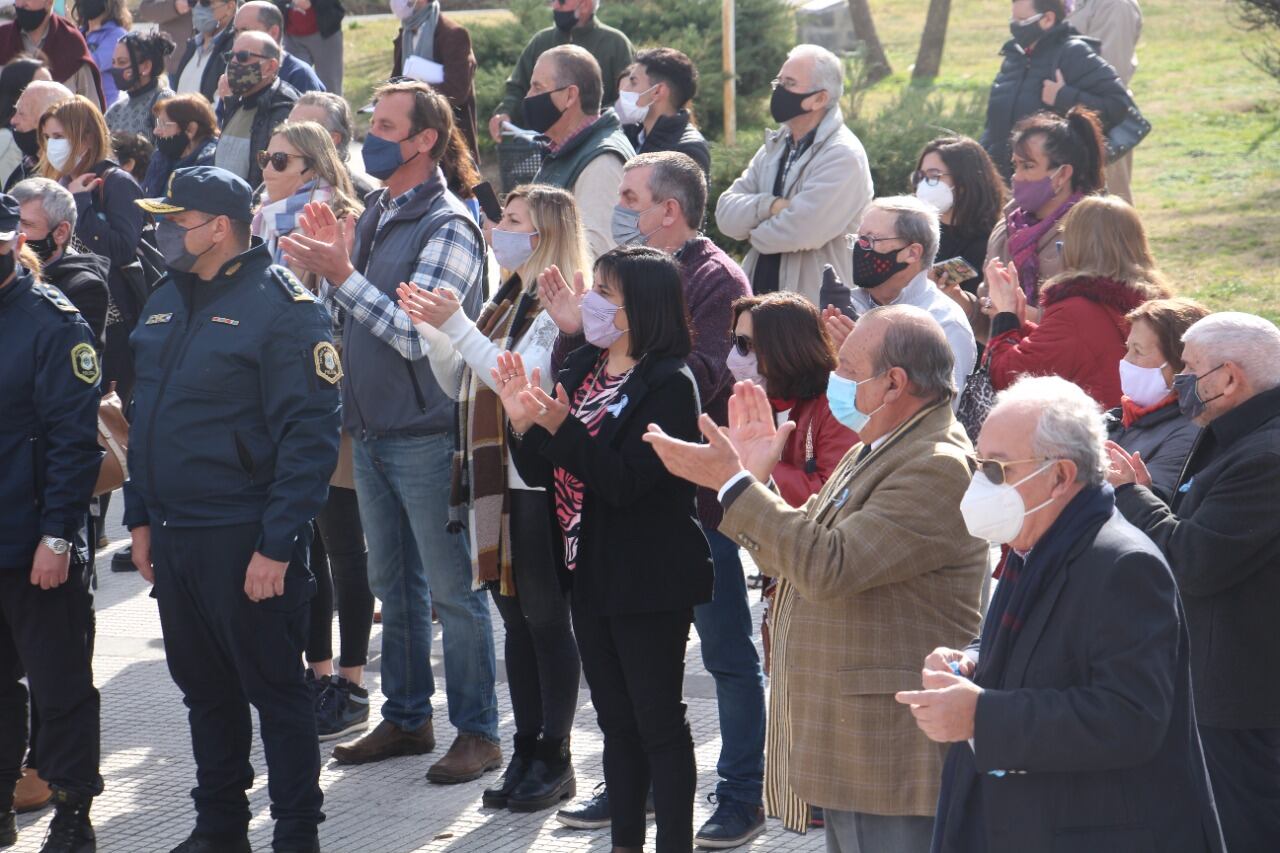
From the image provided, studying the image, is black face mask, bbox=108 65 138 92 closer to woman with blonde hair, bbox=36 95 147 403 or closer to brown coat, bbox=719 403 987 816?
woman with blonde hair, bbox=36 95 147 403

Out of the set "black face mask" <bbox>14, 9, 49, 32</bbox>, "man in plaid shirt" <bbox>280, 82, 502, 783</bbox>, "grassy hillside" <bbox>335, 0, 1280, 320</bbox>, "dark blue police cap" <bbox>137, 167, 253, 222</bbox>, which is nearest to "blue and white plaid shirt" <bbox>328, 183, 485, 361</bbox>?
"man in plaid shirt" <bbox>280, 82, 502, 783</bbox>

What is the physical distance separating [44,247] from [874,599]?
407cm

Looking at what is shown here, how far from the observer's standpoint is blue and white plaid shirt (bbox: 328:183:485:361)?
564 centimetres

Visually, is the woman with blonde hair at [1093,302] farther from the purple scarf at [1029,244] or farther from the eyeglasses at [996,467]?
the eyeglasses at [996,467]

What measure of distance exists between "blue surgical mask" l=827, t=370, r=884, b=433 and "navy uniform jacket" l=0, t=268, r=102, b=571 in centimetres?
269

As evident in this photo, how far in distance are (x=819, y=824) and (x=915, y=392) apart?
193cm

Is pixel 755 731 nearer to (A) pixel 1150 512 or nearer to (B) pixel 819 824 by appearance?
(B) pixel 819 824

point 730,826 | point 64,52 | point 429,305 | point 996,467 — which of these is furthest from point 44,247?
point 64,52

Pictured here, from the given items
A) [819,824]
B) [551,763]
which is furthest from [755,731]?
[551,763]

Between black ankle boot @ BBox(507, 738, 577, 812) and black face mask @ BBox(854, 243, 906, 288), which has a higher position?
black face mask @ BBox(854, 243, 906, 288)

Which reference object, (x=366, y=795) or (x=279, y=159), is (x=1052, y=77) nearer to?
(x=279, y=159)

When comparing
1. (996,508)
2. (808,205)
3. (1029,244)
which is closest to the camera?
(996,508)

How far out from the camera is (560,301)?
202 inches

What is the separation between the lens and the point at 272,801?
5246 mm
